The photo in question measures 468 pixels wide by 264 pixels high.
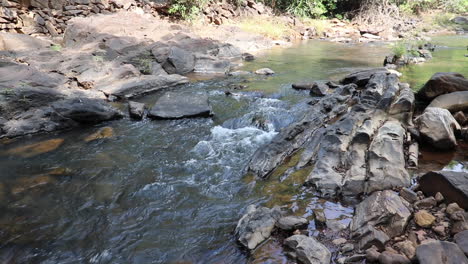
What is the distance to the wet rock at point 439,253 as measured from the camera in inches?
88.2

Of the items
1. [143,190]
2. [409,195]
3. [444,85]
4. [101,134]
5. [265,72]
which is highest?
[444,85]

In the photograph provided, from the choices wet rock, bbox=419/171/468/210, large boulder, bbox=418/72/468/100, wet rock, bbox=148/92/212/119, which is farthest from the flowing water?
large boulder, bbox=418/72/468/100

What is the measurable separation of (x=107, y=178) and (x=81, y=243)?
147 centimetres

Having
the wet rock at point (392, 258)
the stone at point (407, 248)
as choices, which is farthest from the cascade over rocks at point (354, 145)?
the wet rock at point (392, 258)

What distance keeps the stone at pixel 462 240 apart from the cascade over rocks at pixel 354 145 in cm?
106

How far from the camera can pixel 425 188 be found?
3.35 metres

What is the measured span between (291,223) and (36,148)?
5226 millimetres

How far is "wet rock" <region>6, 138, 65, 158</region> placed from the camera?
18.8 ft

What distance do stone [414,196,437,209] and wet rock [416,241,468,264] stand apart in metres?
0.78

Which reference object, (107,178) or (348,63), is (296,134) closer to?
(107,178)

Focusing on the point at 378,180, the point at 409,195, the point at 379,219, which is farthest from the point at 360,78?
the point at 379,219

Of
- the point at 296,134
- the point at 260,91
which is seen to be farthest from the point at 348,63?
the point at 296,134

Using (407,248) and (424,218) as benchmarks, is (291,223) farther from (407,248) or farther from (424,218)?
(424,218)

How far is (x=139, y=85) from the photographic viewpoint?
9148mm
